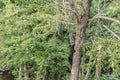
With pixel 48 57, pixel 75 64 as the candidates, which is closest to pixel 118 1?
pixel 75 64

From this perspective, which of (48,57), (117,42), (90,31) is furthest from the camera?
(48,57)

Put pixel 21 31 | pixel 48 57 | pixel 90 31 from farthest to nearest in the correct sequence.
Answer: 1. pixel 21 31
2. pixel 48 57
3. pixel 90 31

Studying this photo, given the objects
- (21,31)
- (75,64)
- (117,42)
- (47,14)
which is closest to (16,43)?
(21,31)

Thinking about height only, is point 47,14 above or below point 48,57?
above

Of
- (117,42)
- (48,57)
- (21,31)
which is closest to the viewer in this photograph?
(117,42)

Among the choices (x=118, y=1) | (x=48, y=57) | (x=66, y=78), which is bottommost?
(x=66, y=78)

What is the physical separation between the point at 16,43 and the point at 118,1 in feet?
11.9

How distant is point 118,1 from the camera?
3348 mm

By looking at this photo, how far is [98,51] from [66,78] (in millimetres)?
3310

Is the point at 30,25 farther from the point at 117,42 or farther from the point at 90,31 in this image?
the point at 117,42

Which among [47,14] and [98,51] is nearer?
[98,51]

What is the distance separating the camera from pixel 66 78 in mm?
6699

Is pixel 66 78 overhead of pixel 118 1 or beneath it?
beneath

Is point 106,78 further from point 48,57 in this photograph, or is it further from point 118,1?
point 118,1
